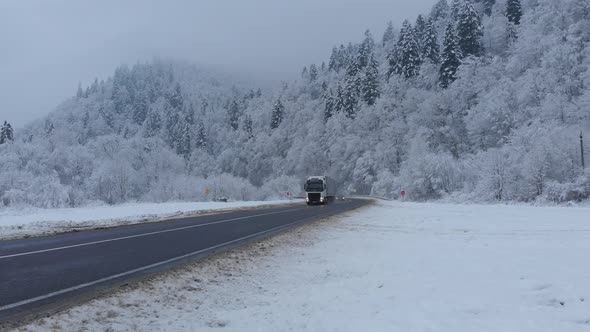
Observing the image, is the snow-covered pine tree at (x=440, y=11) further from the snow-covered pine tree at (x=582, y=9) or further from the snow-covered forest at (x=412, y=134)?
the snow-covered pine tree at (x=582, y=9)

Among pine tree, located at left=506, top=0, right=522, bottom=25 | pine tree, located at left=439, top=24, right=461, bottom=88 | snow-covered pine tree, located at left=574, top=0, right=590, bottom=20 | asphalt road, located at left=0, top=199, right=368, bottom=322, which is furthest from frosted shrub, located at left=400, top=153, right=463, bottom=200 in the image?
pine tree, located at left=506, top=0, right=522, bottom=25

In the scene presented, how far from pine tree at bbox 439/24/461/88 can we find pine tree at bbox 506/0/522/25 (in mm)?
14826

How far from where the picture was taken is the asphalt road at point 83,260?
20.2ft

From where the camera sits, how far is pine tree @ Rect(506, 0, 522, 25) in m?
76.0

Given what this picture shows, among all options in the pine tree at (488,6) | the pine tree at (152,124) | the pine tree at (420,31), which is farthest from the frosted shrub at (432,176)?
the pine tree at (152,124)

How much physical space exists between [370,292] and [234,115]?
504 ft

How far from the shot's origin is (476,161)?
4356 cm

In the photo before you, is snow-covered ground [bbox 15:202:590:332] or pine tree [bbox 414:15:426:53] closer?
snow-covered ground [bbox 15:202:590:332]

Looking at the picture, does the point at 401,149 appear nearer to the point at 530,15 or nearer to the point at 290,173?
the point at 530,15

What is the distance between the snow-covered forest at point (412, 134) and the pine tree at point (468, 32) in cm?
21

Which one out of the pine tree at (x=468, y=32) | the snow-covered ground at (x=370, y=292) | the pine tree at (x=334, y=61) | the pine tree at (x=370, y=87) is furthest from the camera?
the pine tree at (x=334, y=61)

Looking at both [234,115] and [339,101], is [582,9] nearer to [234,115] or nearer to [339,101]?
[339,101]

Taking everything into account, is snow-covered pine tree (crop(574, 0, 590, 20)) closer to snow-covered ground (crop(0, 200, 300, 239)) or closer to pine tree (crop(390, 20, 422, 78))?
pine tree (crop(390, 20, 422, 78))

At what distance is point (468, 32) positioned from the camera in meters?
73.1
